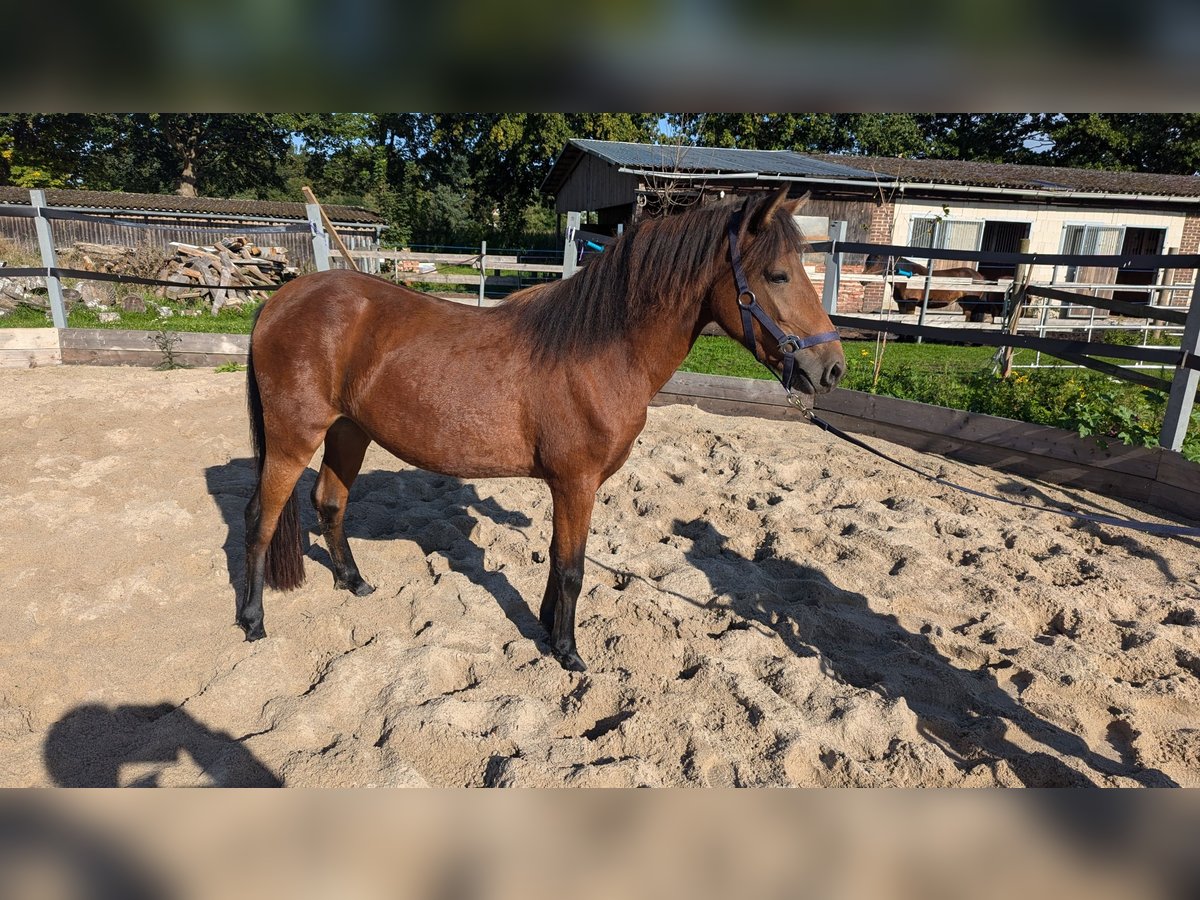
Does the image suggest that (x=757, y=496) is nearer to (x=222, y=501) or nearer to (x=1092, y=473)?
(x=1092, y=473)

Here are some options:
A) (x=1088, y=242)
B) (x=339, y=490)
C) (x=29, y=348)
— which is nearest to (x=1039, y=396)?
(x=339, y=490)

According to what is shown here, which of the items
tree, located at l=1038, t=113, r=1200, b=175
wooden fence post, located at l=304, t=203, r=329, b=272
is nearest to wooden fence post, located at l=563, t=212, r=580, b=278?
wooden fence post, located at l=304, t=203, r=329, b=272

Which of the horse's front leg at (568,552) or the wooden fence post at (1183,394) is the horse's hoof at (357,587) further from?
the wooden fence post at (1183,394)

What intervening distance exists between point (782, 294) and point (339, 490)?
96.8 inches

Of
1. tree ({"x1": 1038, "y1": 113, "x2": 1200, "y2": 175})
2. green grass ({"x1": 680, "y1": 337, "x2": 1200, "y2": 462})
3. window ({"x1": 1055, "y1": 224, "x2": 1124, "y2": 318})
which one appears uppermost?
tree ({"x1": 1038, "y1": 113, "x2": 1200, "y2": 175})

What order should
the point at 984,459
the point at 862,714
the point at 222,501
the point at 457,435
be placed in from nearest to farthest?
1. the point at 862,714
2. the point at 457,435
3. the point at 222,501
4. the point at 984,459

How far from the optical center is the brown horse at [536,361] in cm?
271

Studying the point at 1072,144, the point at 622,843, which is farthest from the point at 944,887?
the point at 1072,144

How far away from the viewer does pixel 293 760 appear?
229 centimetres

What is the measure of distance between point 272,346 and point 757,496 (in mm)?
3095

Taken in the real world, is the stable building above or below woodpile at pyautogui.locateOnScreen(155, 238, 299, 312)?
above

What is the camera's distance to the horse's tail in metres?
3.38

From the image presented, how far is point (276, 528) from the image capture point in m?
3.41

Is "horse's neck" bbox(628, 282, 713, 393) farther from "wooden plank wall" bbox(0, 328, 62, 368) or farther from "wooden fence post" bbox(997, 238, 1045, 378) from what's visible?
"wooden plank wall" bbox(0, 328, 62, 368)
